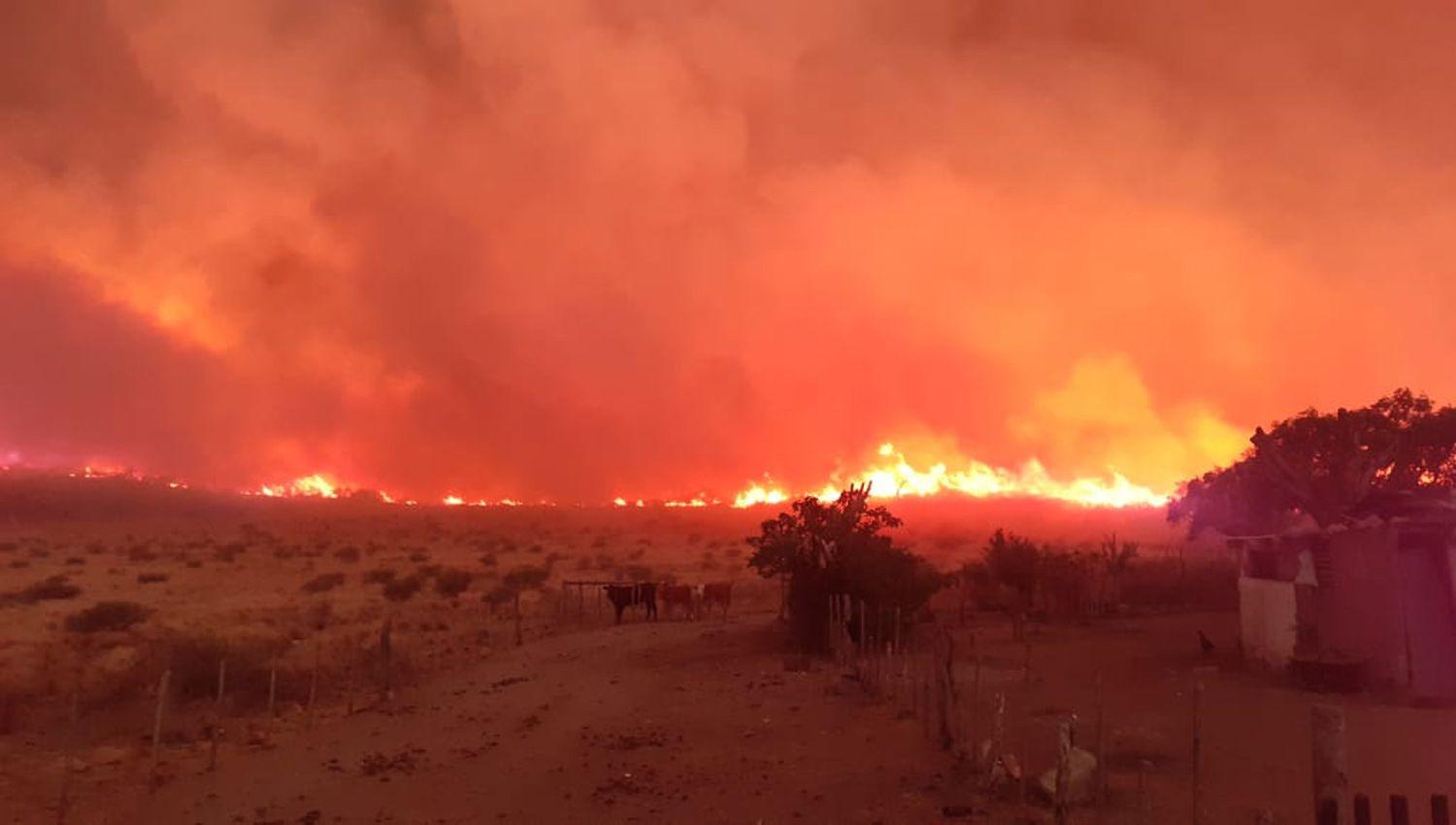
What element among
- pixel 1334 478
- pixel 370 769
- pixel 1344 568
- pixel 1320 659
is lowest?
pixel 370 769

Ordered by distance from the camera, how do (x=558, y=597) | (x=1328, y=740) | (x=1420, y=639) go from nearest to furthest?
(x=1328, y=740) < (x=1420, y=639) < (x=558, y=597)

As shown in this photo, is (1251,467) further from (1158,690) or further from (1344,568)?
(1158,690)

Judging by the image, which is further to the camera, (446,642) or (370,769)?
(446,642)

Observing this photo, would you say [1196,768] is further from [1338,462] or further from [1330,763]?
[1338,462]

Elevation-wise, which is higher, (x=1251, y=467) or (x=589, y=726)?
(x=1251, y=467)

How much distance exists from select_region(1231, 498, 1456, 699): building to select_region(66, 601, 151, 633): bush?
29.8 metres

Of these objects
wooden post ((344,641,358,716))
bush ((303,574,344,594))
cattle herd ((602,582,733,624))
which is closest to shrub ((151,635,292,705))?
wooden post ((344,641,358,716))

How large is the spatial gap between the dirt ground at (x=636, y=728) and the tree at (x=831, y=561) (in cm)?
154

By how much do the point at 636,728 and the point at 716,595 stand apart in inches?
705

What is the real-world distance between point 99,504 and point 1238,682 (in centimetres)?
10340

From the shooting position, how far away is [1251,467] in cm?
3741

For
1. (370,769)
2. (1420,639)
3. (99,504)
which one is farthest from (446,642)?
(99,504)

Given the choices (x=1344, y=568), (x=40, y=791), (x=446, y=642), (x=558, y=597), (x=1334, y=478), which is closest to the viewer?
(x=40, y=791)

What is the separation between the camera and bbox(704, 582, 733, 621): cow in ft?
111
